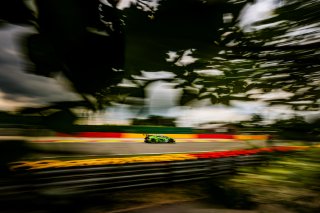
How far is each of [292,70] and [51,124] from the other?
604 millimetres

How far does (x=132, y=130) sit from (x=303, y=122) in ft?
1.69

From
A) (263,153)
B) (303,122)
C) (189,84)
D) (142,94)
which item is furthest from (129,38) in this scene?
(303,122)

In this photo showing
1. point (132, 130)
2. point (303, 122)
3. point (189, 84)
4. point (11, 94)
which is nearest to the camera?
point (11, 94)

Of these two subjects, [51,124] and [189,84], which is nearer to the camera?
[51,124]

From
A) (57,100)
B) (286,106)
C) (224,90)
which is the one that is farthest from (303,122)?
(57,100)

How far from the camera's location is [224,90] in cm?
72

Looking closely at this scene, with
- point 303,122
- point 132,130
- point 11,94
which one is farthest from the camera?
point 303,122

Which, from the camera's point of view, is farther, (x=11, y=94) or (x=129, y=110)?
(x=129, y=110)

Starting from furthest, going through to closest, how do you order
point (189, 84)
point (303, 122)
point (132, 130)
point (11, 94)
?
point (303, 122) < point (189, 84) < point (132, 130) < point (11, 94)

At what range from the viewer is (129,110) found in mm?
581

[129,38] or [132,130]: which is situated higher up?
[129,38]

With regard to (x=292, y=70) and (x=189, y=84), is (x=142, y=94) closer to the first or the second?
(x=189, y=84)

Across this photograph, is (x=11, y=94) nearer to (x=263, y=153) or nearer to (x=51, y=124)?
(x=51, y=124)

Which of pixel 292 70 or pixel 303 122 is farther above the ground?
pixel 292 70
